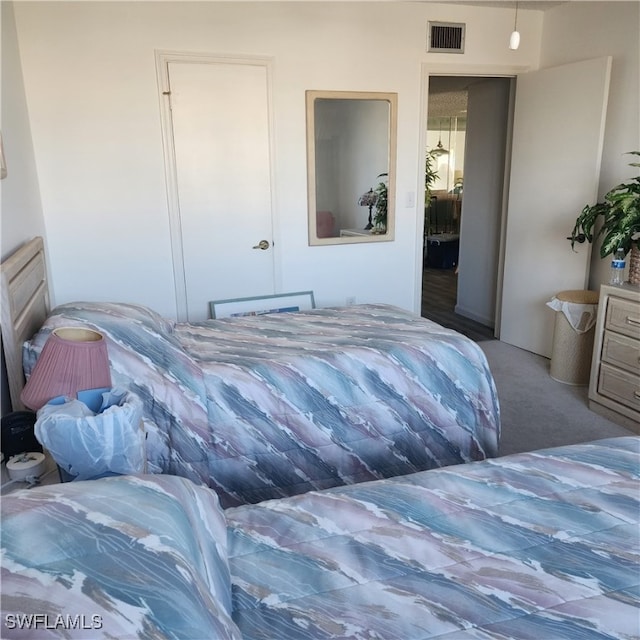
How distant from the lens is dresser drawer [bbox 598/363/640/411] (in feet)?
9.64

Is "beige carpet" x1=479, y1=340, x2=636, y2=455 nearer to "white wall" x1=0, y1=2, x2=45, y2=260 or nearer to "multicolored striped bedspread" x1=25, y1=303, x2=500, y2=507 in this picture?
"multicolored striped bedspread" x1=25, y1=303, x2=500, y2=507

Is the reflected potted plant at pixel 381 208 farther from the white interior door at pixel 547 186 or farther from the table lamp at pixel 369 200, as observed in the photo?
the white interior door at pixel 547 186

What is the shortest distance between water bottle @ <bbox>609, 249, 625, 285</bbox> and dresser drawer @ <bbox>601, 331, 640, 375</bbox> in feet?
1.03

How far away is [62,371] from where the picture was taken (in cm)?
136

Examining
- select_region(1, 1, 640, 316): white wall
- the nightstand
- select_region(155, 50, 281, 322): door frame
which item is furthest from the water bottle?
the nightstand

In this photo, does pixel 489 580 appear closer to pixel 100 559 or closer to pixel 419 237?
pixel 100 559

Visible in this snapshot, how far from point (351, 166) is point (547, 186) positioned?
144 centimetres

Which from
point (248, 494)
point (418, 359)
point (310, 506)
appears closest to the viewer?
point (310, 506)

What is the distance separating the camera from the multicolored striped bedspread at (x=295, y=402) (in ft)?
6.57

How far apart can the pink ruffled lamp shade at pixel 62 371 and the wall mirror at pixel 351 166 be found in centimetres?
267

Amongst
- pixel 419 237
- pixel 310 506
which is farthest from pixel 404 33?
pixel 310 506

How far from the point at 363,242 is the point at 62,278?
2.10 meters

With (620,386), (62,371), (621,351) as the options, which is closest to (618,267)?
(621,351)

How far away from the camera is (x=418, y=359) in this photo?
7.62ft
